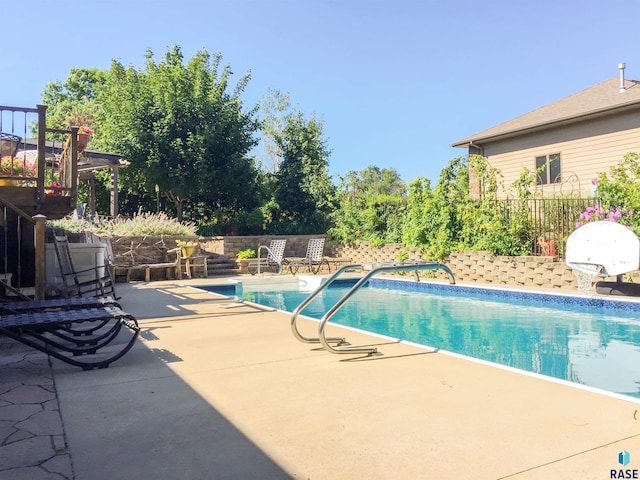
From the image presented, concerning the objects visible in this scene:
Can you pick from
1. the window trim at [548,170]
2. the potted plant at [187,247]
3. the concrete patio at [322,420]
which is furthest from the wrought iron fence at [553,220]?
the potted plant at [187,247]

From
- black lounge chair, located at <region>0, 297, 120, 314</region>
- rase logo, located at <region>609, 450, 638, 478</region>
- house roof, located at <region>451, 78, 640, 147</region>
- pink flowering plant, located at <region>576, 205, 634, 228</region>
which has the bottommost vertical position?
rase logo, located at <region>609, 450, 638, 478</region>

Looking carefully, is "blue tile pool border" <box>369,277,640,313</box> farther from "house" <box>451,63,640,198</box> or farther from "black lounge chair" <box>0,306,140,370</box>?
"black lounge chair" <box>0,306,140,370</box>

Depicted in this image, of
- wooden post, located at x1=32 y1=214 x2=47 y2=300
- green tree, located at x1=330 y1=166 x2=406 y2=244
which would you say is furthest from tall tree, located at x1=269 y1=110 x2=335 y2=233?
wooden post, located at x1=32 y1=214 x2=47 y2=300

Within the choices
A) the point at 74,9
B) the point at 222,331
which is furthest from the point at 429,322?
the point at 74,9

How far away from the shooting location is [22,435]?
2.65 meters

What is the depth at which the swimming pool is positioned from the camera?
509 cm

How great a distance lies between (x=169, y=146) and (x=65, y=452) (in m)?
15.7

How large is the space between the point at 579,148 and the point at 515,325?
9.69 m

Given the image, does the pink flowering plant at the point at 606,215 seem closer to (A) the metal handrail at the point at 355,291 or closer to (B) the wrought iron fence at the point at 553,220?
(B) the wrought iron fence at the point at 553,220

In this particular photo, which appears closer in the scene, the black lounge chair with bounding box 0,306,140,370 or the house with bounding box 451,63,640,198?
the black lounge chair with bounding box 0,306,140,370

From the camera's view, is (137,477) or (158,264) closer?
(137,477)

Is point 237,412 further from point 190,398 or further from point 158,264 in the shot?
point 158,264

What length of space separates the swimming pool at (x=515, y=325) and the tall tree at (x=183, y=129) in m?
6.86

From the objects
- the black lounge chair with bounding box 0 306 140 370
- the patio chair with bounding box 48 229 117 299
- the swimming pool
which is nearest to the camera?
the black lounge chair with bounding box 0 306 140 370
